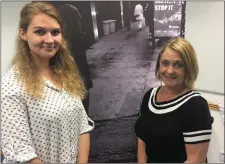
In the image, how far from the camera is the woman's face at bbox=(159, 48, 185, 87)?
3.53 ft

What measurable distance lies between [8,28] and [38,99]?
529mm

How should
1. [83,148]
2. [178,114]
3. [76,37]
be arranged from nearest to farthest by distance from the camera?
[178,114], [83,148], [76,37]

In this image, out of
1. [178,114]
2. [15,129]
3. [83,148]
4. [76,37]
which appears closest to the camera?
[15,129]

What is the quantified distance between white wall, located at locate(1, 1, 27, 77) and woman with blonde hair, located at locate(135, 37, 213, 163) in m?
0.78

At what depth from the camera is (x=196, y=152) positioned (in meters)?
1.07

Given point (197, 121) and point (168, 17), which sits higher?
point (168, 17)

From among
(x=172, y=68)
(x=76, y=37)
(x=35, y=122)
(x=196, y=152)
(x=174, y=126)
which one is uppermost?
(x=76, y=37)

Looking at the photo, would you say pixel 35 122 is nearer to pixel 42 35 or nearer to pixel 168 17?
pixel 42 35

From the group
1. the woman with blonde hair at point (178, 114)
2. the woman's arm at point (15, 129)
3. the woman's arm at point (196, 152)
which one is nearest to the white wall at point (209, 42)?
the woman with blonde hair at point (178, 114)

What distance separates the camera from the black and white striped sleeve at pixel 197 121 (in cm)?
101

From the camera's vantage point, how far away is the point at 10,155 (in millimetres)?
954

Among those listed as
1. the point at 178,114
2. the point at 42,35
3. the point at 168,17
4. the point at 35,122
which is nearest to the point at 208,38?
the point at 168,17

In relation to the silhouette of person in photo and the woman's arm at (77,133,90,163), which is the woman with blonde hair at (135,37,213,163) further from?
the silhouette of person in photo

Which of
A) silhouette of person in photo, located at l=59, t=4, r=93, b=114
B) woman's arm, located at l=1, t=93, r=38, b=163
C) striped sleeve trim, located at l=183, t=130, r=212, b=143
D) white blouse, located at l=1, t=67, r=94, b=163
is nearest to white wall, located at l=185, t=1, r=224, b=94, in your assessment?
striped sleeve trim, located at l=183, t=130, r=212, b=143
